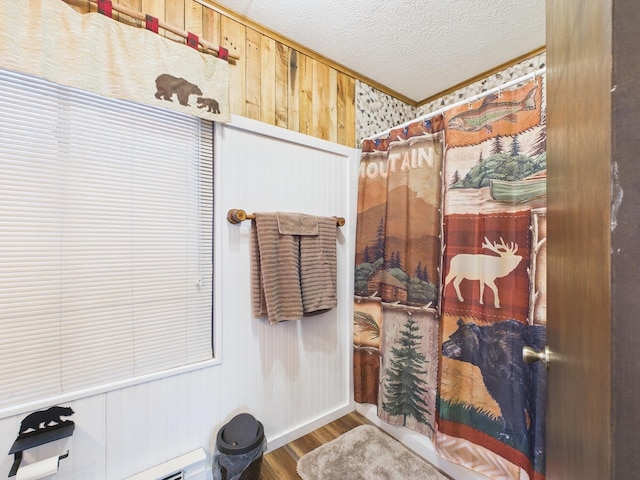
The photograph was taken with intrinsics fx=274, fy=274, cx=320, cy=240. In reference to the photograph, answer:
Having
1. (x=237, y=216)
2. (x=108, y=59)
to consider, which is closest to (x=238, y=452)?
(x=237, y=216)

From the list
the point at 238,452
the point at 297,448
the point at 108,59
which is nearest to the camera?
the point at 108,59

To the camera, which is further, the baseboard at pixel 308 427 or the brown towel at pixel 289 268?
the baseboard at pixel 308 427

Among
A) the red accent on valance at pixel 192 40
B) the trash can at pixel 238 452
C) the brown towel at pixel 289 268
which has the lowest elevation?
the trash can at pixel 238 452

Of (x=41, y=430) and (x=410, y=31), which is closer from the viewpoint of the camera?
(x=41, y=430)

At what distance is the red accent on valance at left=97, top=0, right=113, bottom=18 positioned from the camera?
1.09 metres

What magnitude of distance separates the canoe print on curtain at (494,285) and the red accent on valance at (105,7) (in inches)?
62.0

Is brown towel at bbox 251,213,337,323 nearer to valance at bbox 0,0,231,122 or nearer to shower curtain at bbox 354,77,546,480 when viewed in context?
shower curtain at bbox 354,77,546,480

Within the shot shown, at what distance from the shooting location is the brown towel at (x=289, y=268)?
56.9 inches

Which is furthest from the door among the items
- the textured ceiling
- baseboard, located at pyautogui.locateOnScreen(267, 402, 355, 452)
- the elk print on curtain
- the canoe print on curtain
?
baseboard, located at pyautogui.locateOnScreen(267, 402, 355, 452)

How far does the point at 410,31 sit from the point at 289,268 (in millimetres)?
1474

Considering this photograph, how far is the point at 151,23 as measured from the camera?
3.86 feet

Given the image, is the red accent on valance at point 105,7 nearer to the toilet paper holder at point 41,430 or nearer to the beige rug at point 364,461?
the toilet paper holder at point 41,430

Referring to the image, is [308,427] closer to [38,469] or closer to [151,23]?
[38,469]

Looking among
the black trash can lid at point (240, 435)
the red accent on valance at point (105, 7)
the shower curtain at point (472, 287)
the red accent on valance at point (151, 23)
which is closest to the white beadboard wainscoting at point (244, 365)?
the black trash can lid at point (240, 435)
